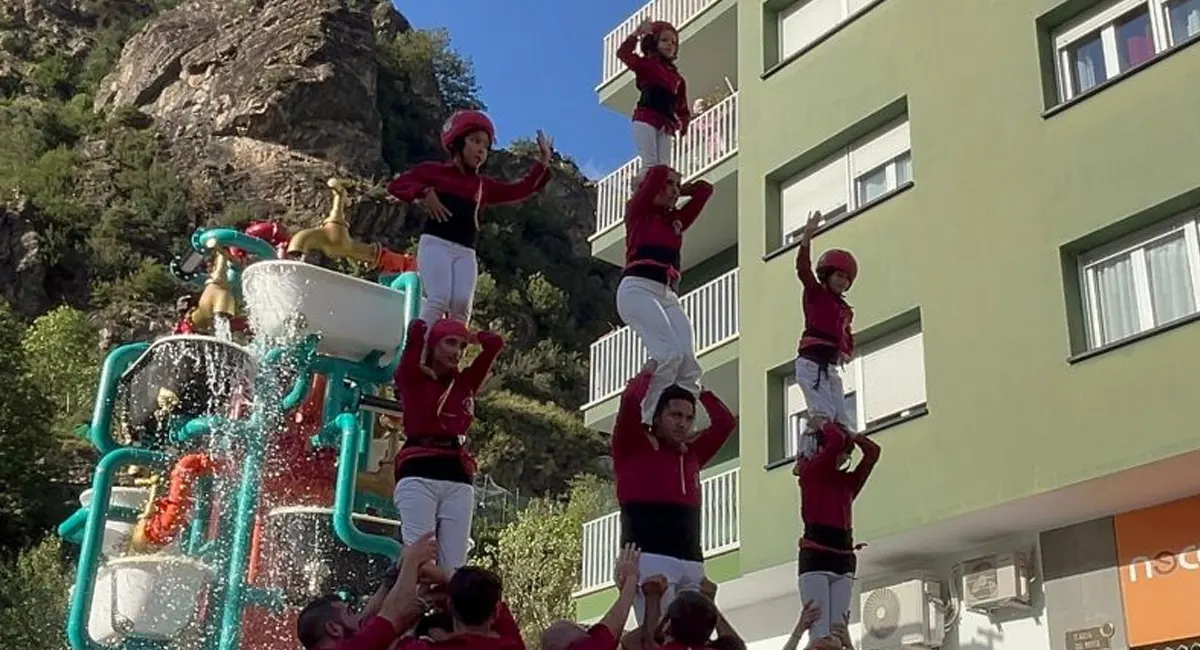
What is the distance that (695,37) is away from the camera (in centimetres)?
2148

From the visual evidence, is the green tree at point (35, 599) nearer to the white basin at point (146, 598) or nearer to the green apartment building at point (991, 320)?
the green apartment building at point (991, 320)

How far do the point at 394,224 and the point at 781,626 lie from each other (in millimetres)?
35931

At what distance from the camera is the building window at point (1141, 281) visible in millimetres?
12414

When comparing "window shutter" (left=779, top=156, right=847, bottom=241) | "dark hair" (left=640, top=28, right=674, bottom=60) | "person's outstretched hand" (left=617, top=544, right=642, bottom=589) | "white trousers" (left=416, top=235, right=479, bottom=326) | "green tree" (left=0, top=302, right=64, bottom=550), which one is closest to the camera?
"person's outstretched hand" (left=617, top=544, right=642, bottom=589)

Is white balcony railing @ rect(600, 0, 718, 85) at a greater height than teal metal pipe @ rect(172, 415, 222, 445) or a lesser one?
greater

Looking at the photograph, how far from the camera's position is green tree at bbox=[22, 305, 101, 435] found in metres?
40.0

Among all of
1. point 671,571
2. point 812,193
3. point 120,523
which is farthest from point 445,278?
point 812,193

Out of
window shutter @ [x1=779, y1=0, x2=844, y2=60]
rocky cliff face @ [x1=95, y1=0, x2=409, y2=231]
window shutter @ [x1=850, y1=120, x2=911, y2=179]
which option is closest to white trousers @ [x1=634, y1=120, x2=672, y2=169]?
window shutter @ [x1=850, y1=120, x2=911, y2=179]

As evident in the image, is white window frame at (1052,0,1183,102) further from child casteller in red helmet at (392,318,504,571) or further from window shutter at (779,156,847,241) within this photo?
child casteller in red helmet at (392,318,504,571)

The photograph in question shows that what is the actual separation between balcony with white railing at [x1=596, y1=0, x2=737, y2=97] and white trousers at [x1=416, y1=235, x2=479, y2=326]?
14.1 m

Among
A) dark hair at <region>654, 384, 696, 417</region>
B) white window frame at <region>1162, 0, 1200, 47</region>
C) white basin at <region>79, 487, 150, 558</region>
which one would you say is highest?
white window frame at <region>1162, 0, 1200, 47</region>

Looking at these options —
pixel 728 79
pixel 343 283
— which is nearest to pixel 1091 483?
pixel 343 283

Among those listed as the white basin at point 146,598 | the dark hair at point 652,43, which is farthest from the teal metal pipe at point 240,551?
the dark hair at point 652,43

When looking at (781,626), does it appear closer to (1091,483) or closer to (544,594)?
(1091,483)
